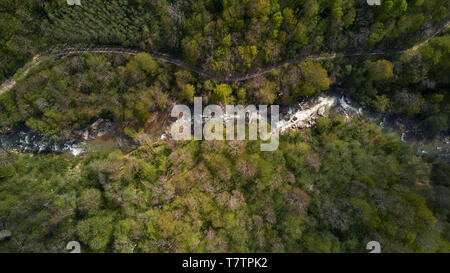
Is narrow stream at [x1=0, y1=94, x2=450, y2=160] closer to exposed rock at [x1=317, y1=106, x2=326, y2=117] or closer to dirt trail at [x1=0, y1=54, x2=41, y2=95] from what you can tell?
exposed rock at [x1=317, y1=106, x2=326, y2=117]

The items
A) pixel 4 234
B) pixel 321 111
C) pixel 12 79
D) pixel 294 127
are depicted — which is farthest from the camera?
pixel 321 111

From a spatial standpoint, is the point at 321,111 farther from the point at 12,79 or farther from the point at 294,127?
the point at 12,79

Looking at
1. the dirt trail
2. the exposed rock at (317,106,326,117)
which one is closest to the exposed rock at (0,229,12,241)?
the dirt trail

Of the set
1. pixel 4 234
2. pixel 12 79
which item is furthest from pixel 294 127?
pixel 12 79

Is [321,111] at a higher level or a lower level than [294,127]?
higher

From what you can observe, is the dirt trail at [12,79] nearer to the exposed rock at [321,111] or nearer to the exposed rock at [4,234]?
the exposed rock at [4,234]

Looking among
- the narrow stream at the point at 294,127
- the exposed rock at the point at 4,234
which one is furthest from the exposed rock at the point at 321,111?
the exposed rock at the point at 4,234

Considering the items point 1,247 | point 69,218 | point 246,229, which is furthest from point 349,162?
point 1,247

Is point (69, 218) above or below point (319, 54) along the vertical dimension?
below

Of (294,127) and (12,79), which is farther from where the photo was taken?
(294,127)

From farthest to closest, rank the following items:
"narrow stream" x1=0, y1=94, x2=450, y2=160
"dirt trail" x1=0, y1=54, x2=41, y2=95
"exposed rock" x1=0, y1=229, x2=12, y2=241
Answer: "narrow stream" x1=0, y1=94, x2=450, y2=160, "dirt trail" x1=0, y1=54, x2=41, y2=95, "exposed rock" x1=0, y1=229, x2=12, y2=241

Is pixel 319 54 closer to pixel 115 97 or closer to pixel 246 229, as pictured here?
pixel 246 229
